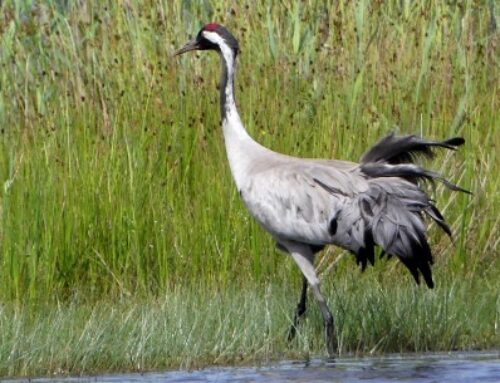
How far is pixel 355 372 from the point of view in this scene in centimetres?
624

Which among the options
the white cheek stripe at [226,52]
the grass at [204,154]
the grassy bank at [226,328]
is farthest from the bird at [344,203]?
the white cheek stripe at [226,52]

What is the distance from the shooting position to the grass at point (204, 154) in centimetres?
687

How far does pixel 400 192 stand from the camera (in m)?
6.85

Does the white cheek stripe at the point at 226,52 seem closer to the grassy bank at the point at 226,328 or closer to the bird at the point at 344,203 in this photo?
the bird at the point at 344,203

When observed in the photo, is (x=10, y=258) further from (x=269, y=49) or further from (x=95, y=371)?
(x=269, y=49)

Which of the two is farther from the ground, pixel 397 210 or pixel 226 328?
pixel 397 210

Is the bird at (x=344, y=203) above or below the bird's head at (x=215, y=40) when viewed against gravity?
below

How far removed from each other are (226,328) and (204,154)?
189 centimetres

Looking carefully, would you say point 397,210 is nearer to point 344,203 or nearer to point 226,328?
point 344,203

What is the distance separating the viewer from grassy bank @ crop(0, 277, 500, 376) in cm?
621

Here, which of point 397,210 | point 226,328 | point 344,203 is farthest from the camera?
point 344,203

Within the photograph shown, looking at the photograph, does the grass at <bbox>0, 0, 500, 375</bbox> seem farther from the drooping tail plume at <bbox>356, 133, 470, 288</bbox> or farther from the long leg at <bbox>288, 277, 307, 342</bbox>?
the drooping tail plume at <bbox>356, 133, 470, 288</bbox>

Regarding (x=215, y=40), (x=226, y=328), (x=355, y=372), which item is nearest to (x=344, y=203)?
(x=226, y=328)

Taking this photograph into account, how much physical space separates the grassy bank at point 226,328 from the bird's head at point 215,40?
1.33m
